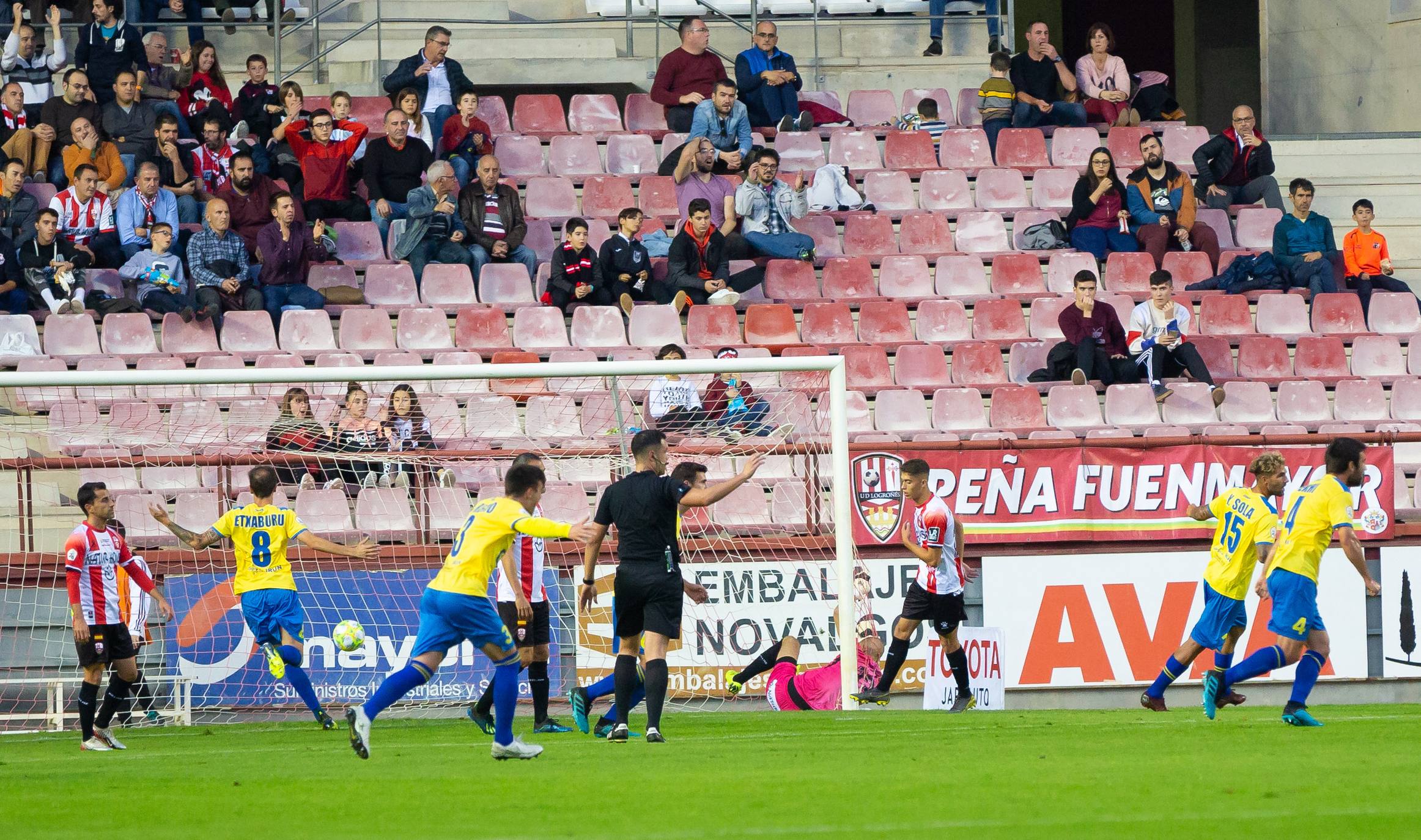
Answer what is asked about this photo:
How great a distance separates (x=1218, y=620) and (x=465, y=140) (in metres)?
9.74

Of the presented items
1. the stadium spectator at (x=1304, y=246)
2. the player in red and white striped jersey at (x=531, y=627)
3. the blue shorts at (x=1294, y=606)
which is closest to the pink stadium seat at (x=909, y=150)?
the stadium spectator at (x=1304, y=246)

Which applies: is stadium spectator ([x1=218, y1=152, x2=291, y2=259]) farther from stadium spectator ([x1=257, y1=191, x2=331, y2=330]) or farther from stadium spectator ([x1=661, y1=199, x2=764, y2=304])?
stadium spectator ([x1=661, y1=199, x2=764, y2=304])

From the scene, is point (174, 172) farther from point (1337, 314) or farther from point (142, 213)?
point (1337, 314)

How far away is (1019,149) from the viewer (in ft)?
61.7

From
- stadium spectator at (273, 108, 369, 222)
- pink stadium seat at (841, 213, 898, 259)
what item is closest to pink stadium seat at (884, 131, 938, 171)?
pink stadium seat at (841, 213, 898, 259)

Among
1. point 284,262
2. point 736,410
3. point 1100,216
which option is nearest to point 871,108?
point 1100,216

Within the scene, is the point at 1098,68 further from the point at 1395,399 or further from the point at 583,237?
the point at 583,237

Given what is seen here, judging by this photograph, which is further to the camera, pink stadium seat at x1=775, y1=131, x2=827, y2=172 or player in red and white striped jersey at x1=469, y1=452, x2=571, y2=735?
pink stadium seat at x1=775, y1=131, x2=827, y2=172

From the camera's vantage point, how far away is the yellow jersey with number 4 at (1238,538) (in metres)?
10.4

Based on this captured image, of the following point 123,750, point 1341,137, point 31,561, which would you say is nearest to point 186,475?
point 31,561

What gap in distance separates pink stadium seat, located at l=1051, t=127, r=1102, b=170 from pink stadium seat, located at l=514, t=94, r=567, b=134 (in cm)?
547

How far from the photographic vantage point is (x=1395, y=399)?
53.1 feet

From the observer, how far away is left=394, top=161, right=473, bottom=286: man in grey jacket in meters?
16.6

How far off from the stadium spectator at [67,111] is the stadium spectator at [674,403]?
7067 mm
